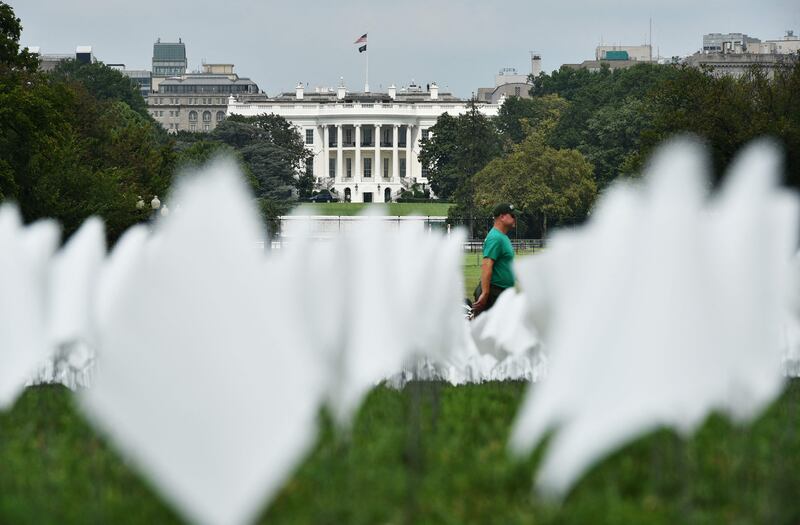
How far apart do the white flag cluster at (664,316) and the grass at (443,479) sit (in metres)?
0.56

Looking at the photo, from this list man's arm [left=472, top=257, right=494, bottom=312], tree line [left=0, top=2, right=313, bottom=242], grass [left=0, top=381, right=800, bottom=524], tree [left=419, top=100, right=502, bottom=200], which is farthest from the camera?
tree [left=419, top=100, right=502, bottom=200]

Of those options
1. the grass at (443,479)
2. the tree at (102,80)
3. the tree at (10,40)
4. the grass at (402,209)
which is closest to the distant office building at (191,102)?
the tree at (102,80)

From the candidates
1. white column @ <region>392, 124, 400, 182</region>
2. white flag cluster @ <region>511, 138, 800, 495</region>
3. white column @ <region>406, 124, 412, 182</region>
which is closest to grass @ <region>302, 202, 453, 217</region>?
white column @ <region>392, 124, 400, 182</region>

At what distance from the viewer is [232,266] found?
3.89 metres

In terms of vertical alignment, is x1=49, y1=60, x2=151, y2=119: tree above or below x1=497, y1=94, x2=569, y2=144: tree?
above

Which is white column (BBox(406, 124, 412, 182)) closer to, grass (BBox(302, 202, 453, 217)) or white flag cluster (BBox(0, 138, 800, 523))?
grass (BBox(302, 202, 453, 217))

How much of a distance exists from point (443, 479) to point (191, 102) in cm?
18625

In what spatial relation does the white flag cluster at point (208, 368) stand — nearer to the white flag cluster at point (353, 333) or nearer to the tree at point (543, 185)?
the white flag cluster at point (353, 333)

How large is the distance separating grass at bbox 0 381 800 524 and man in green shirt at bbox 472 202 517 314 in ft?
11.3

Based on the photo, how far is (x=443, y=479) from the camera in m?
5.72

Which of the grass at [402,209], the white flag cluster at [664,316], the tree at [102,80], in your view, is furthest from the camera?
the tree at [102,80]

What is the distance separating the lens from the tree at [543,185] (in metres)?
63.0

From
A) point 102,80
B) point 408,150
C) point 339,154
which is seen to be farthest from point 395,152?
point 102,80

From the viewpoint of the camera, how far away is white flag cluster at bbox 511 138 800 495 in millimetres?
3998
